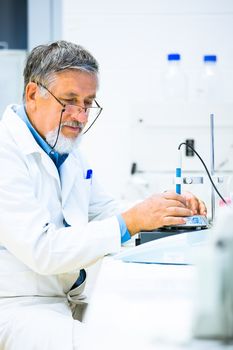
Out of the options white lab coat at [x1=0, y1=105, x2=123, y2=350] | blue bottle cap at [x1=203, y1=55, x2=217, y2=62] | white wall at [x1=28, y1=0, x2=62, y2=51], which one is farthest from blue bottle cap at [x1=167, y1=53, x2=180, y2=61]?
white lab coat at [x1=0, y1=105, x2=123, y2=350]

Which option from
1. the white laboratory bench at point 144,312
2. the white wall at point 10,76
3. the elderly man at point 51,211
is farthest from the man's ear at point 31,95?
the white wall at point 10,76

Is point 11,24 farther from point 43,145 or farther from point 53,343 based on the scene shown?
point 53,343

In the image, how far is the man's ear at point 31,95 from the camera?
175 centimetres

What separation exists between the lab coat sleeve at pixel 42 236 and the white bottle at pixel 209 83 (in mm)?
1650

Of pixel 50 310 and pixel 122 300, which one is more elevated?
pixel 122 300

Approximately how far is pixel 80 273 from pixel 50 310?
251 millimetres

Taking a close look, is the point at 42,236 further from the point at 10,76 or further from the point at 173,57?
the point at 10,76

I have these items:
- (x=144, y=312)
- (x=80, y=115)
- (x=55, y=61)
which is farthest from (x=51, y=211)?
(x=144, y=312)

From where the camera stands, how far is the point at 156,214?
60.1 inches

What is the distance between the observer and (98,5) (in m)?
3.12

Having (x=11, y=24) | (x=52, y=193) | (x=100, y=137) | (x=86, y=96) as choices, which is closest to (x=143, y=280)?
(x=52, y=193)

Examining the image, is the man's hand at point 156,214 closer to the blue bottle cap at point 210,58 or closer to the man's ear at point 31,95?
the man's ear at point 31,95

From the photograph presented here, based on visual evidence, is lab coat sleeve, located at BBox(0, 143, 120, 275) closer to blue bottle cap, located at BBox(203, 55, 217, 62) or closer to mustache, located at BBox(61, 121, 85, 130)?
mustache, located at BBox(61, 121, 85, 130)

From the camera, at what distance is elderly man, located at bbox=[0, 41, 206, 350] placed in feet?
4.97
